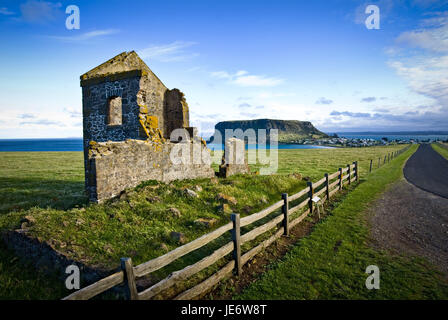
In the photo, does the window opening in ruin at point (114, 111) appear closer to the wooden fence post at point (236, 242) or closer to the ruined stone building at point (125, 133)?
the ruined stone building at point (125, 133)

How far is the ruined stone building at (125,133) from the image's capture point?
29.6 ft

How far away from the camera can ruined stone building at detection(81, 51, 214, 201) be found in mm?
9023

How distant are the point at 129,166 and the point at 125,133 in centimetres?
281

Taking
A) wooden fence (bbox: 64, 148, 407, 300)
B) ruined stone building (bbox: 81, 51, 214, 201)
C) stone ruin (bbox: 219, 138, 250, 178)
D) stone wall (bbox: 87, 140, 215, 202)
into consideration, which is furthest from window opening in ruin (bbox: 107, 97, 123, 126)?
wooden fence (bbox: 64, 148, 407, 300)

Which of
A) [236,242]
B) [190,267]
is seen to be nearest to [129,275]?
[190,267]

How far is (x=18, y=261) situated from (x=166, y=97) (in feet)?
40.0

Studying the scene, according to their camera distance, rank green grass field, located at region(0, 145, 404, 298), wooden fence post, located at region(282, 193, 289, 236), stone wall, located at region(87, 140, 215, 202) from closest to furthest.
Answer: green grass field, located at region(0, 145, 404, 298), wooden fence post, located at region(282, 193, 289, 236), stone wall, located at region(87, 140, 215, 202)

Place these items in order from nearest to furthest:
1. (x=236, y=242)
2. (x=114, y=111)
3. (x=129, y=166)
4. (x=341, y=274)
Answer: (x=341, y=274)
(x=236, y=242)
(x=129, y=166)
(x=114, y=111)

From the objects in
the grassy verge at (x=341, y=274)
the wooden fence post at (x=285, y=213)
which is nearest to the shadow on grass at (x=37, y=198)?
the wooden fence post at (x=285, y=213)

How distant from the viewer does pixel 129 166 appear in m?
10.1

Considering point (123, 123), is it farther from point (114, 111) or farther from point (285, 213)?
point (285, 213)

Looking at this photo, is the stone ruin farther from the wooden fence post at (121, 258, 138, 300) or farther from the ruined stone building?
the wooden fence post at (121, 258, 138, 300)

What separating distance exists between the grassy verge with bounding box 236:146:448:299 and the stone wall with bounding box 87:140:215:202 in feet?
22.3

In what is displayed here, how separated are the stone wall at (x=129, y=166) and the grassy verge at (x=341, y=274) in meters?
6.79
